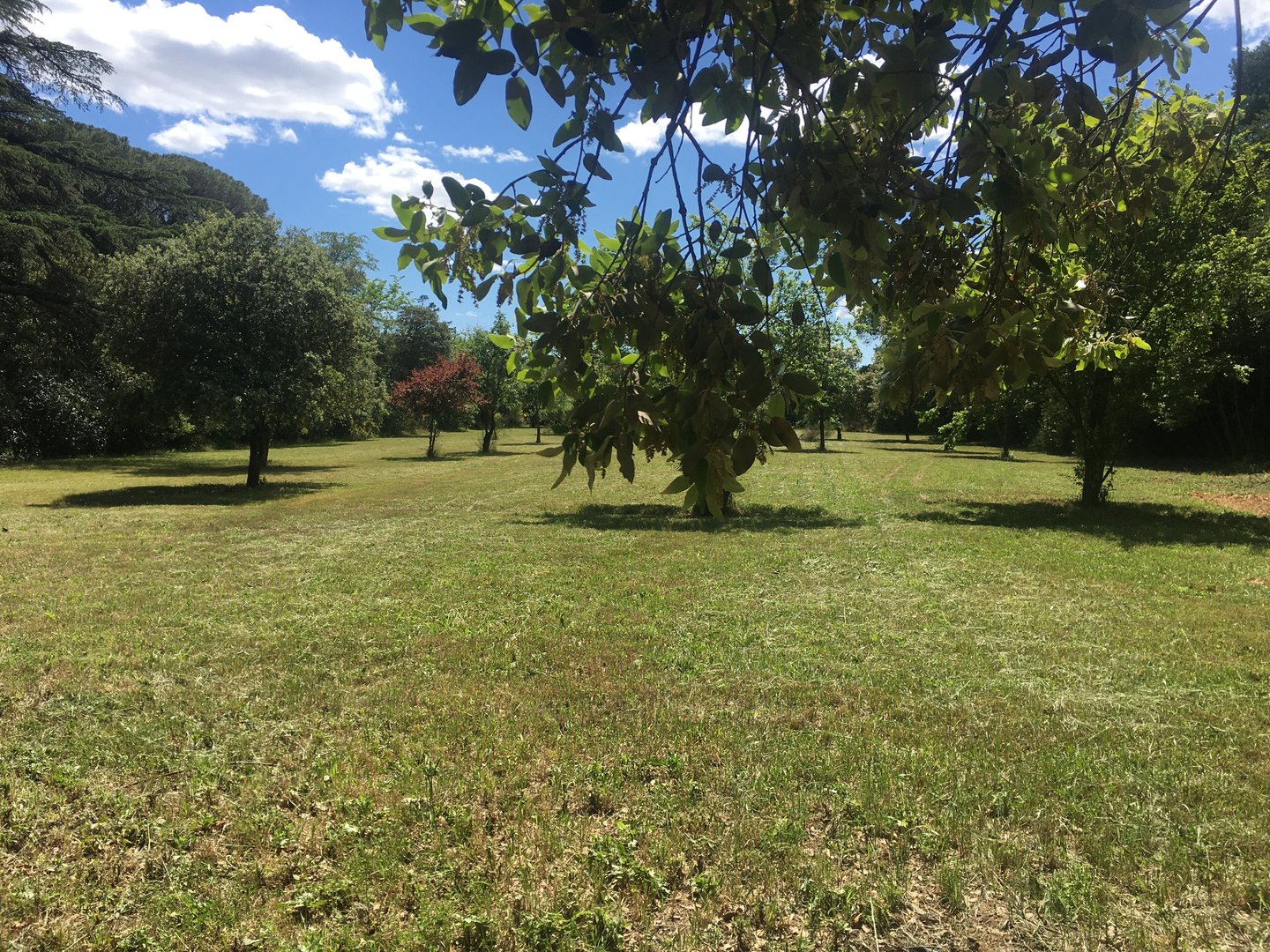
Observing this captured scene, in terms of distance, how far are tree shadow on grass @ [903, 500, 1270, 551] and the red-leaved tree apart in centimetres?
2533

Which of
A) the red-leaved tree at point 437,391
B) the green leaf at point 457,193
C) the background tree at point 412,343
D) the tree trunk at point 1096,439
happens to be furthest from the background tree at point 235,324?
the background tree at point 412,343

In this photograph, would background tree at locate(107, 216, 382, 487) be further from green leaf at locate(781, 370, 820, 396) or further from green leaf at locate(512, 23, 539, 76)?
green leaf at locate(781, 370, 820, 396)

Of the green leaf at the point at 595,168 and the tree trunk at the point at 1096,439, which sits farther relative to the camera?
the tree trunk at the point at 1096,439

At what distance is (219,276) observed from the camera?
627 inches

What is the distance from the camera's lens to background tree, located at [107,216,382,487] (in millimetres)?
15523

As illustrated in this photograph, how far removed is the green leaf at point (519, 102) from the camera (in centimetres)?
167

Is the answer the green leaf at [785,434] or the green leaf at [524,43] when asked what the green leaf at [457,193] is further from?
the green leaf at [785,434]

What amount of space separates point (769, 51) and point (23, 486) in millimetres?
21378

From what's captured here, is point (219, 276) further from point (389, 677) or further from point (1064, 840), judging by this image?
point (1064, 840)

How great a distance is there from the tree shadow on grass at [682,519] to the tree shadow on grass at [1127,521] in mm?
2102

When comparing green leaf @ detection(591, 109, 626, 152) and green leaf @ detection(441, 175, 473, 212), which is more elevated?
green leaf @ detection(591, 109, 626, 152)

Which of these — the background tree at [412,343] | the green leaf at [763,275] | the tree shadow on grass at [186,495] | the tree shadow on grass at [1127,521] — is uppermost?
the background tree at [412,343]

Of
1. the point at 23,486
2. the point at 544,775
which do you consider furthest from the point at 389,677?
the point at 23,486

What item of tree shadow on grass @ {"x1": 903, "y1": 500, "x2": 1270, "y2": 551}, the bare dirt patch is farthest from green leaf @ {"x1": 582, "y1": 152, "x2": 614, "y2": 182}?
the bare dirt patch
